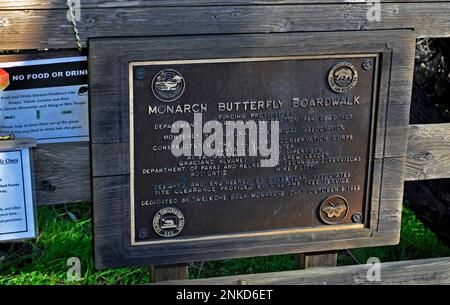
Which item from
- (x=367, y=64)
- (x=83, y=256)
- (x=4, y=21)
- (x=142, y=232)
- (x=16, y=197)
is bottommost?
(x=83, y=256)

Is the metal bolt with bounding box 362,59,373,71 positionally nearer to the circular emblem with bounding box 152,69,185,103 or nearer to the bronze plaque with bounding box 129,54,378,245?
the bronze plaque with bounding box 129,54,378,245

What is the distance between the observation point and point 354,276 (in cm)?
341

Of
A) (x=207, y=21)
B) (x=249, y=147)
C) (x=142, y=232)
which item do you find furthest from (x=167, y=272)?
(x=207, y=21)

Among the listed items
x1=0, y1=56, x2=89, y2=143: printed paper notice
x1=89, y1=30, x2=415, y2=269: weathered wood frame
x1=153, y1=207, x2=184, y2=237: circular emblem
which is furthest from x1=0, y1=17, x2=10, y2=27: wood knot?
x1=153, y1=207, x2=184, y2=237: circular emblem

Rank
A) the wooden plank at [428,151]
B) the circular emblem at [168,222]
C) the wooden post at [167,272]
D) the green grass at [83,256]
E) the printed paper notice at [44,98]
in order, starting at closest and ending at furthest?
the printed paper notice at [44,98], the circular emblem at [168,222], the wooden post at [167,272], the wooden plank at [428,151], the green grass at [83,256]

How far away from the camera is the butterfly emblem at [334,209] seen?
10.7 feet

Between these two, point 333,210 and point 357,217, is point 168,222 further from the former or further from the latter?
point 357,217

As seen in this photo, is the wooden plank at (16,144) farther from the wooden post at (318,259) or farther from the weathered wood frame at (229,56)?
the wooden post at (318,259)

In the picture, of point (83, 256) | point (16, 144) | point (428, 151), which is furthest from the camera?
point (83, 256)

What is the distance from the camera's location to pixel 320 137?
3.15 metres

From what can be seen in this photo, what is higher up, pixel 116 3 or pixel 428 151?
pixel 116 3

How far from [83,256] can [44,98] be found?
164 centimetres

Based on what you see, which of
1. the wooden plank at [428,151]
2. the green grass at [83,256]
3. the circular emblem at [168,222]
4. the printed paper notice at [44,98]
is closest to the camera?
the printed paper notice at [44,98]

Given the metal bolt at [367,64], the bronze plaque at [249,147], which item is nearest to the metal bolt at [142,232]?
the bronze plaque at [249,147]
